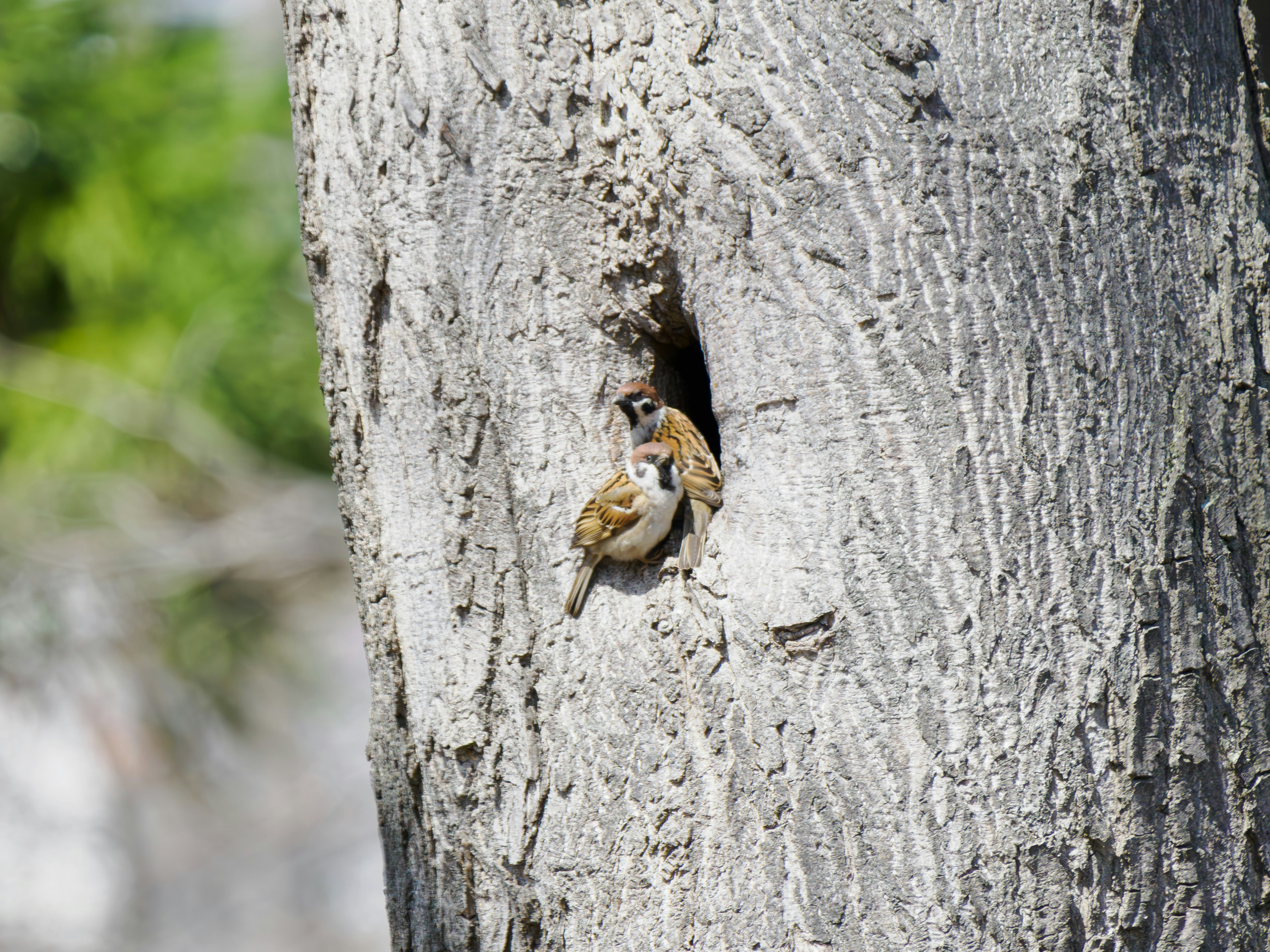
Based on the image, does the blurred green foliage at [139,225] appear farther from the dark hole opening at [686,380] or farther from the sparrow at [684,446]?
the sparrow at [684,446]

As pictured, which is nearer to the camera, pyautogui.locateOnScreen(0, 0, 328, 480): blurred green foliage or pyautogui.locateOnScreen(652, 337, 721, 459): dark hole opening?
pyautogui.locateOnScreen(652, 337, 721, 459): dark hole opening

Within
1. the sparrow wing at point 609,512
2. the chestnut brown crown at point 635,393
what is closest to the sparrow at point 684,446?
the chestnut brown crown at point 635,393

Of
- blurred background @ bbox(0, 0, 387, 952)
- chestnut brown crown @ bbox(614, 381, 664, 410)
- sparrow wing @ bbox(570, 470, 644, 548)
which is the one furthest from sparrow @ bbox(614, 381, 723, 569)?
blurred background @ bbox(0, 0, 387, 952)

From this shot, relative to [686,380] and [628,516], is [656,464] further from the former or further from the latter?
[686,380]

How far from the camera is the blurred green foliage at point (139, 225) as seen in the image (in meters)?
6.21

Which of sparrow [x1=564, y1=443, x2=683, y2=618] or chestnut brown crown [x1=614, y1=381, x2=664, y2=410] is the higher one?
chestnut brown crown [x1=614, y1=381, x2=664, y2=410]

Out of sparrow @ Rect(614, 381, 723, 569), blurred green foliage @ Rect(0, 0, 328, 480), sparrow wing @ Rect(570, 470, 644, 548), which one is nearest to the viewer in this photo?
sparrow wing @ Rect(570, 470, 644, 548)

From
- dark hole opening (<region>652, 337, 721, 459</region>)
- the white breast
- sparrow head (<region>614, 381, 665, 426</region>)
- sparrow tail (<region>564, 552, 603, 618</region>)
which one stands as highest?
dark hole opening (<region>652, 337, 721, 459</region>)

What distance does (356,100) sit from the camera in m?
1.91

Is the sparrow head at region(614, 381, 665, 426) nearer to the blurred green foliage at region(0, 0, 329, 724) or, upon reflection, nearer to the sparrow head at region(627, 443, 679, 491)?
the sparrow head at region(627, 443, 679, 491)

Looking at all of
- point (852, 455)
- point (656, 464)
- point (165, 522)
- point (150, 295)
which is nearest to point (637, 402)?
point (656, 464)

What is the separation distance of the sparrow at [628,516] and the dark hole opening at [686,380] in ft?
0.49

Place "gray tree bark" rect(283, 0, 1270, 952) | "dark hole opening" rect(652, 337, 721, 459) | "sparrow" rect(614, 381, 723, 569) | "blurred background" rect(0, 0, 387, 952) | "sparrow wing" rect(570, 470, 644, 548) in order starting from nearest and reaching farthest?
1. "gray tree bark" rect(283, 0, 1270, 952)
2. "sparrow wing" rect(570, 470, 644, 548)
3. "sparrow" rect(614, 381, 723, 569)
4. "dark hole opening" rect(652, 337, 721, 459)
5. "blurred background" rect(0, 0, 387, 952)

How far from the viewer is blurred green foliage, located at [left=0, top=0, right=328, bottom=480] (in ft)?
20.4
